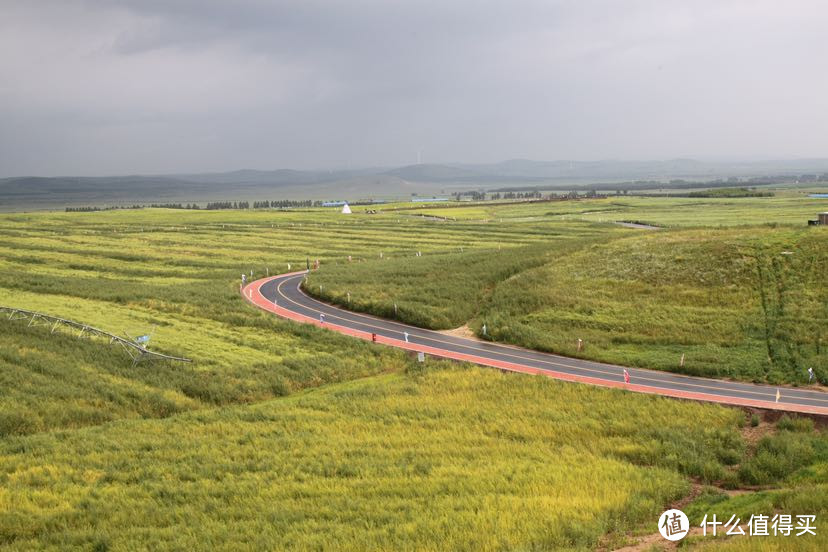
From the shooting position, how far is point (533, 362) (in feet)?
129

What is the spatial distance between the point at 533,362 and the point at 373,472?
1937 centimetres

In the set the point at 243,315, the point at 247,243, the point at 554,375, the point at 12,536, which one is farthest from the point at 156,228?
the point at 12,536

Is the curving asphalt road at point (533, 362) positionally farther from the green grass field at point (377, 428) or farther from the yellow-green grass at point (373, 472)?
the yellow-green grass at point (373, 472)

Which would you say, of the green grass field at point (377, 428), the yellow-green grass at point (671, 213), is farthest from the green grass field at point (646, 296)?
the yellow-green grass at point (671, 213)

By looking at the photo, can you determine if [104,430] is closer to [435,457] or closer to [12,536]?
[12,536]

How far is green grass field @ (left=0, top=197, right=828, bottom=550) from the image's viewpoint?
18.5 metres

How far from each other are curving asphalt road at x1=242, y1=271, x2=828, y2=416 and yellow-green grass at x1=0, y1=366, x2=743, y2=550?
127 inches

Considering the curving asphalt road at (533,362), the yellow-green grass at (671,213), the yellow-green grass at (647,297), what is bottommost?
the curving asphalt road at (533,362)

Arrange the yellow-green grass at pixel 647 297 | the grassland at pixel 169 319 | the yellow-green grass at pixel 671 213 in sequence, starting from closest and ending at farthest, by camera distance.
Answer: the grassland at pixel 169 319
the yellow-green grass at pixel 647 297
the yellow-green grass at pixel 671 213

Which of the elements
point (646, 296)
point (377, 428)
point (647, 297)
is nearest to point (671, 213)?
point (646, 296)

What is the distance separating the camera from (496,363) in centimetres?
3903

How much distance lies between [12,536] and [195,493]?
5108 millimetres

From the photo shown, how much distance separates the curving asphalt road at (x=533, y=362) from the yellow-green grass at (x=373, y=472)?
3235mm

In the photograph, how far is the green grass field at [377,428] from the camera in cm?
1845
